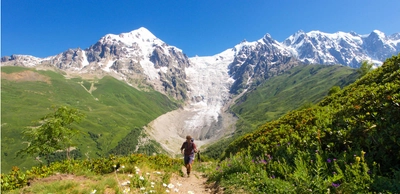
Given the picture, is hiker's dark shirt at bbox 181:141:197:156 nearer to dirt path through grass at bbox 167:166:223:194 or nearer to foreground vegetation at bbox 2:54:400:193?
dirt path through grass at bbox 167:166:223:194

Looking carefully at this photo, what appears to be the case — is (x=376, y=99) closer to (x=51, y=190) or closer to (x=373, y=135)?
(x=373, y=135)

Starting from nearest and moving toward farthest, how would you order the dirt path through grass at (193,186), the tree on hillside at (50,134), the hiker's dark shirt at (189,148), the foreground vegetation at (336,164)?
the foreground vegetation at (336,164), the dirt path through grass at (193,186), the hiker's dark shirt at (189,148), the tree on hillside at (50,134)

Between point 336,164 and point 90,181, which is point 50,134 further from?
point 336,164

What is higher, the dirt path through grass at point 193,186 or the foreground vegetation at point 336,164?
the foreground vegetation at point 336,164

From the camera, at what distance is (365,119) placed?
9656 mm

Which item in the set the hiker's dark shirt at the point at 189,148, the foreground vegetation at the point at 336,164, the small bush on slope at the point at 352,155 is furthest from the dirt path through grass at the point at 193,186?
the hiker's dark shirt at the point at 189,148

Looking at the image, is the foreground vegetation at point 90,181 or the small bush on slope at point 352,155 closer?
the small bush on slope at point 352,155

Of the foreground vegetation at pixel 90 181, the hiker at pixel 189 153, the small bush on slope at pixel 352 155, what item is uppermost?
the small bush on slope at pixel 352 155

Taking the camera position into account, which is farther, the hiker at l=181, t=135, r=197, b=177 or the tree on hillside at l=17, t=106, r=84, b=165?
the tree on hillside at l=17, t=106, r=84, b=165

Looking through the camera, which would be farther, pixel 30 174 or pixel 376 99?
pixel 30 174

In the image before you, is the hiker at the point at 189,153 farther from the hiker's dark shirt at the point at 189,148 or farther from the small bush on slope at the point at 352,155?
the small bush on slope at the point at 352,155

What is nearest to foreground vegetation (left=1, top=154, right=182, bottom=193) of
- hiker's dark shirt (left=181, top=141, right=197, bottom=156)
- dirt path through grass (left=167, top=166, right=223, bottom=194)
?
dirt path through grass (left=167, top=166, right=223, bottom=194)

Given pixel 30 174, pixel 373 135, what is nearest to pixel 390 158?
pixel 373 135

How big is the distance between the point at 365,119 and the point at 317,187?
487 centimetres
